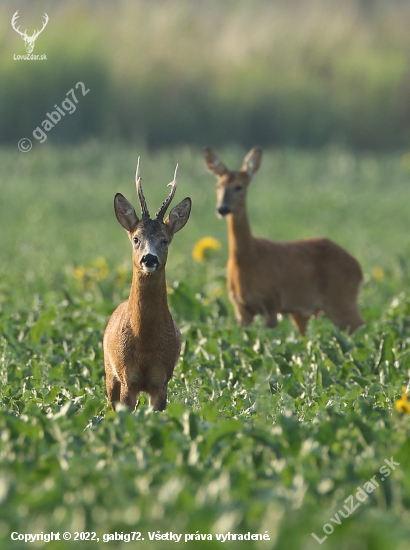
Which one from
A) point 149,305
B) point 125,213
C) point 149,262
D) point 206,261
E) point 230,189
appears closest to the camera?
point 149,262

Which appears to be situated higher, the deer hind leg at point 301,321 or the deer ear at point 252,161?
the deer ear at point 252,161

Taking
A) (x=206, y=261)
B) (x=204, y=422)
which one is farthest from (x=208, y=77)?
(x=204, y=422)

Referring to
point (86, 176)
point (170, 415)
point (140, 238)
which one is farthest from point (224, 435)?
point (86, 176)

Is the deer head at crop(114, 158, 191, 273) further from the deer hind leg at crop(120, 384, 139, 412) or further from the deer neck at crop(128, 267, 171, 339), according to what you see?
the deer hind leg at crop(120, 384, 139, 412)

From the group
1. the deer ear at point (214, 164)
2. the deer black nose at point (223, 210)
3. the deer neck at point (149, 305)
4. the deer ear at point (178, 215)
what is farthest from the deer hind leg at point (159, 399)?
the deer ear at point (214, 164)

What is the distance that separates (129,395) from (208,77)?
23.6 meters

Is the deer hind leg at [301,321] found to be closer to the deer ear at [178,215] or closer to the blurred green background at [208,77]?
the deer ear at [178,215]

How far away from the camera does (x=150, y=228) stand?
624 cm

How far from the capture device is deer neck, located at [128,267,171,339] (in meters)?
6.19

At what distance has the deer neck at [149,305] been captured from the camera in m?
6.19

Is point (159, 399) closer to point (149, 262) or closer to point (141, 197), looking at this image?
point (149, 262)

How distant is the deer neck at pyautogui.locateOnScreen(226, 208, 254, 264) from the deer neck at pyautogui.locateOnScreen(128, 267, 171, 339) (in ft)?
12.9

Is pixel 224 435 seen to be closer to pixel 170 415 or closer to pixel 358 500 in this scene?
pixel 170 415

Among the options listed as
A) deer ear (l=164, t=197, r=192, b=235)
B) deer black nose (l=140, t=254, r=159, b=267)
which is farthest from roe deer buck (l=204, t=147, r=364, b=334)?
deer black nose (l=140, t=254, r=159, b=267)
